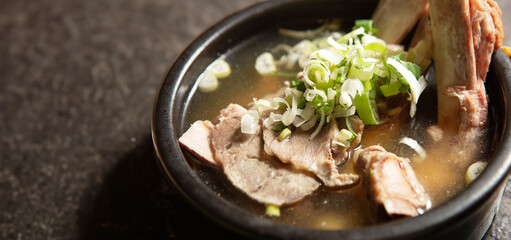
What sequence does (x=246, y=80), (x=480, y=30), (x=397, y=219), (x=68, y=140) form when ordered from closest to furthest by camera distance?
(x=397, y=219) < (x=480, y=30) < (x=246, y=80) < (x=68, y=140)

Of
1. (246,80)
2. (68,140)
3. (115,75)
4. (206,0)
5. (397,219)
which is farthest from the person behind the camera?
(206,0)

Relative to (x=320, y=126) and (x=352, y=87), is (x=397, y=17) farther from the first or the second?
(x=320, y=126)

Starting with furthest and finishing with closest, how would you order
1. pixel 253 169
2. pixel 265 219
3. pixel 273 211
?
pixel 253 169, pixel 273 211, pixel 265 219

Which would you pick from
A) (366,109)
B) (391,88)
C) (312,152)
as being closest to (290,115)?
(312,152)

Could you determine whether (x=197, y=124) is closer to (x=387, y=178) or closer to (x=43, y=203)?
(x=387, y=178)

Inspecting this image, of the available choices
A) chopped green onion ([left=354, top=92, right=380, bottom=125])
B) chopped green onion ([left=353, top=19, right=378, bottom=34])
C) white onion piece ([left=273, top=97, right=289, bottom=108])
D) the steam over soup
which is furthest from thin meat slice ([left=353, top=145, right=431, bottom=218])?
chopped green onion ([left=353, top=19, right=378, bottom=34])

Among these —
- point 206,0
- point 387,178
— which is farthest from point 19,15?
point 387,178

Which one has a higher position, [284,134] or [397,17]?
[397,17]
